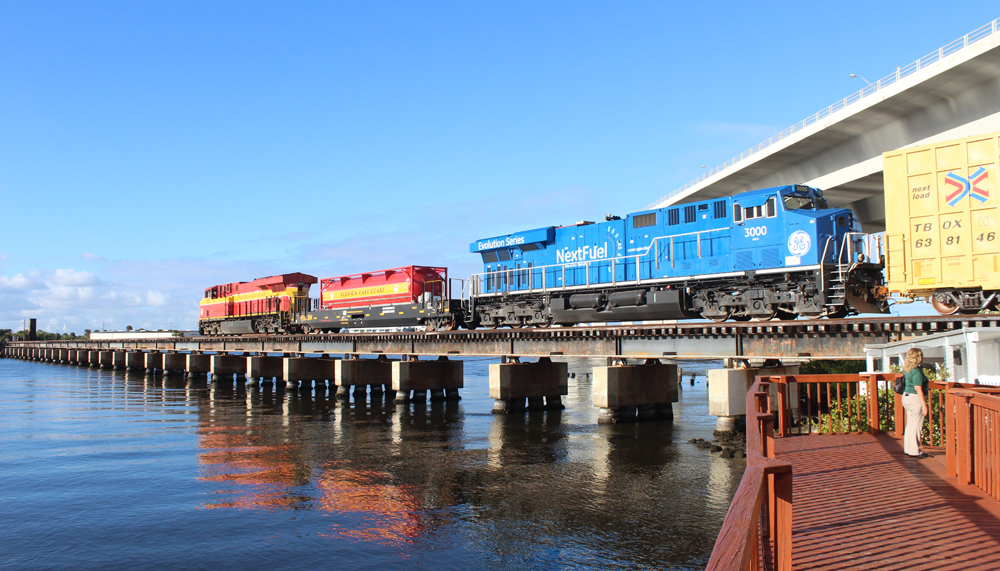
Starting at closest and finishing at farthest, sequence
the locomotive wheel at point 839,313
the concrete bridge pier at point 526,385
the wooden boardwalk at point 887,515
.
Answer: the wooden boardwalk at point 887,515, the locomotive wheel at point 839,313, the concrete bridge pier at point 526,385

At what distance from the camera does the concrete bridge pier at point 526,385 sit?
30.3 metres

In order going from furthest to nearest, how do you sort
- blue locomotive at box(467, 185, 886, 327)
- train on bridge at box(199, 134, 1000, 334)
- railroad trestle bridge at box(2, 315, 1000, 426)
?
blue locomotive at box(467, 185, 886, 327) → railroad trestle bridge at box(2, 315, 1000, 426) → train on bridge at box(199, 134, 1000, 334)

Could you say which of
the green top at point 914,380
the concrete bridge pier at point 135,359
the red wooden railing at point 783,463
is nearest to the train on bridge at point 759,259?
the red wooden railing at point 783,463

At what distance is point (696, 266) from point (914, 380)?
42.9 feet

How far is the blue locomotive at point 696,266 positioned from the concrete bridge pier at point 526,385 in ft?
7.41

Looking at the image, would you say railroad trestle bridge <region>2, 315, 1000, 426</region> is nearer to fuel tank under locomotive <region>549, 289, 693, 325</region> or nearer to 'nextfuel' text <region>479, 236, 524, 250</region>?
fuel tank under locomotive <region>549, 289, 693, 325</region>

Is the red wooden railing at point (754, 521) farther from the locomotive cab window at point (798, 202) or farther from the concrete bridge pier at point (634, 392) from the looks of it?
the concrete bridge pier at point (634, 392)

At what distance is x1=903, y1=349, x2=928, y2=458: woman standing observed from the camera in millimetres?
9328

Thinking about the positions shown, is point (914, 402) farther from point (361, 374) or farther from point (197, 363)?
point (197, 363)

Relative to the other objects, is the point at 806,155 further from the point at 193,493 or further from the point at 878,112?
the point at 193,493

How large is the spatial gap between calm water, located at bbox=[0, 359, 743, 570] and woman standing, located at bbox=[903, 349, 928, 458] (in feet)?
12.1

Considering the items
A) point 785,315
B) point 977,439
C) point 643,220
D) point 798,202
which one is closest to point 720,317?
point 785,315

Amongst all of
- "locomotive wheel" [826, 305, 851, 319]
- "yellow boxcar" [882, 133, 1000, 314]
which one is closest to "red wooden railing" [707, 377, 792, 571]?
"yellow boxcar" [882, 133, 1000, 314]

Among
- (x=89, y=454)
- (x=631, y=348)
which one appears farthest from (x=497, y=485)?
(x=89, y=454)
